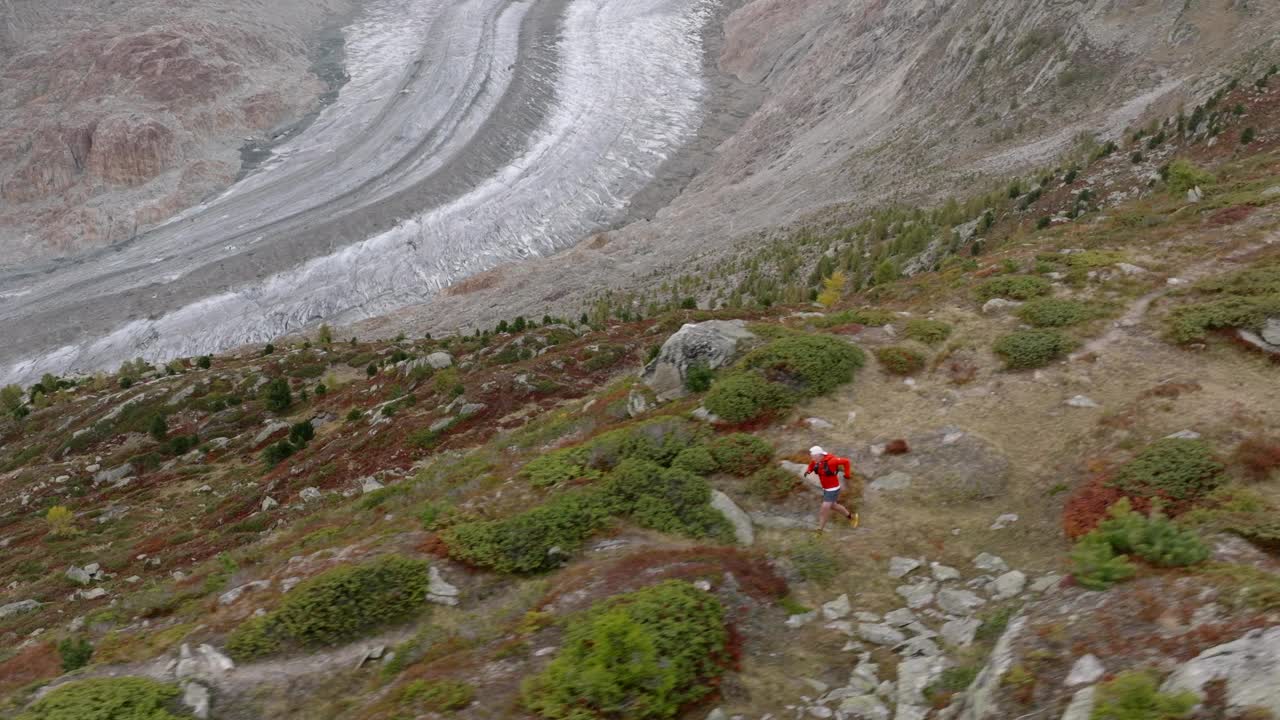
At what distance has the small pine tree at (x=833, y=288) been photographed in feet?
95.1

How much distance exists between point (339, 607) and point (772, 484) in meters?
7.23

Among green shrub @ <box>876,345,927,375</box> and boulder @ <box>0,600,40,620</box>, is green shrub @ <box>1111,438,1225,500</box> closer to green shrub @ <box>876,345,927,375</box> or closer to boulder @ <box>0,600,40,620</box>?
green shrub @ <box>876,345,927,375</box>

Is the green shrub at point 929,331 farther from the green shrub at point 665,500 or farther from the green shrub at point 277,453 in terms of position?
the green shrub at point 277,453

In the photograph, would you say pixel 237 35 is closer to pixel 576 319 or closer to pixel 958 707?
pixel 576 319

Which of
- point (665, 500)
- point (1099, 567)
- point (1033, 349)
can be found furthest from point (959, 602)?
point (1033, 349)

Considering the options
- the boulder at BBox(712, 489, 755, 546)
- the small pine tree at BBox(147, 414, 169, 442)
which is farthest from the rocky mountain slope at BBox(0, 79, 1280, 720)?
the small pine tree at BBox(147, 414, 169, 442)

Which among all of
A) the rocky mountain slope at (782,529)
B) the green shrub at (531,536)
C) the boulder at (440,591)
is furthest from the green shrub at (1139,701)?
the boulder at (440,591)

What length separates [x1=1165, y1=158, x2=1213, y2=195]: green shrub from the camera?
23.9m

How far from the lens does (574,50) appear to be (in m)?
79.8

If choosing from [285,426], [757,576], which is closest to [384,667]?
[757,576]

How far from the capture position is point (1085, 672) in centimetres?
738

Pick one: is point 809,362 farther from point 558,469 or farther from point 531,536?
point 531,536

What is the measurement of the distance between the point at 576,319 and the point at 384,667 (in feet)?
106

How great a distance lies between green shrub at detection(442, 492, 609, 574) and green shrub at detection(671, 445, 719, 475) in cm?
182
